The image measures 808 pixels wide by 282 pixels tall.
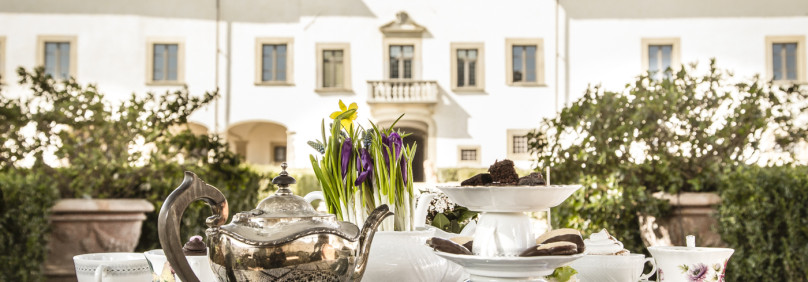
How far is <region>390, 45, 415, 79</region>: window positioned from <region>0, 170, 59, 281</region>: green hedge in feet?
38.9

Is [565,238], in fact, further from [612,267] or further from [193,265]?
[193,265]

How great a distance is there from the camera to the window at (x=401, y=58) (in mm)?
14734

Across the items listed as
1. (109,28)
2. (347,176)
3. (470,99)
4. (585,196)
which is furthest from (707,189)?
(109,28)

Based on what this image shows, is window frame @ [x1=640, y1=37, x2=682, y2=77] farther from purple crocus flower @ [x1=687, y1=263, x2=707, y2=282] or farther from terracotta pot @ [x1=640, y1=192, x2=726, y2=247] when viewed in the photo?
purple crocus flower @ [x1=687, y1=263, x2=707, y2=282]

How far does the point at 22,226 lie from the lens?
118 inches

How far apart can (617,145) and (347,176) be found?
258cm

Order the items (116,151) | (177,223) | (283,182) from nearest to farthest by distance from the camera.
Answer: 1. (177,223)
2. (283,182)
3. (116,151)

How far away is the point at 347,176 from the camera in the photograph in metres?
1.21

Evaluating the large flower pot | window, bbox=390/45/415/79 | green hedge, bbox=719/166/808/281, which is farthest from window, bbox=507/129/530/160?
the large flower pot

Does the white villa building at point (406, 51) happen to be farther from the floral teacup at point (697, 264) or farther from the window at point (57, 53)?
the floral teacup at point (697, 264)

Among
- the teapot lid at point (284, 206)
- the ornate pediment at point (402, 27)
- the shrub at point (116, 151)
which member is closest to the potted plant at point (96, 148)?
the shrub at point (116, 151)

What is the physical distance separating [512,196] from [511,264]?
0.09 metres

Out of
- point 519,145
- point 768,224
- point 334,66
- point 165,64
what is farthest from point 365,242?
point 165,64

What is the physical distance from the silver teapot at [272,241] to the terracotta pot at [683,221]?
8.52 feet
